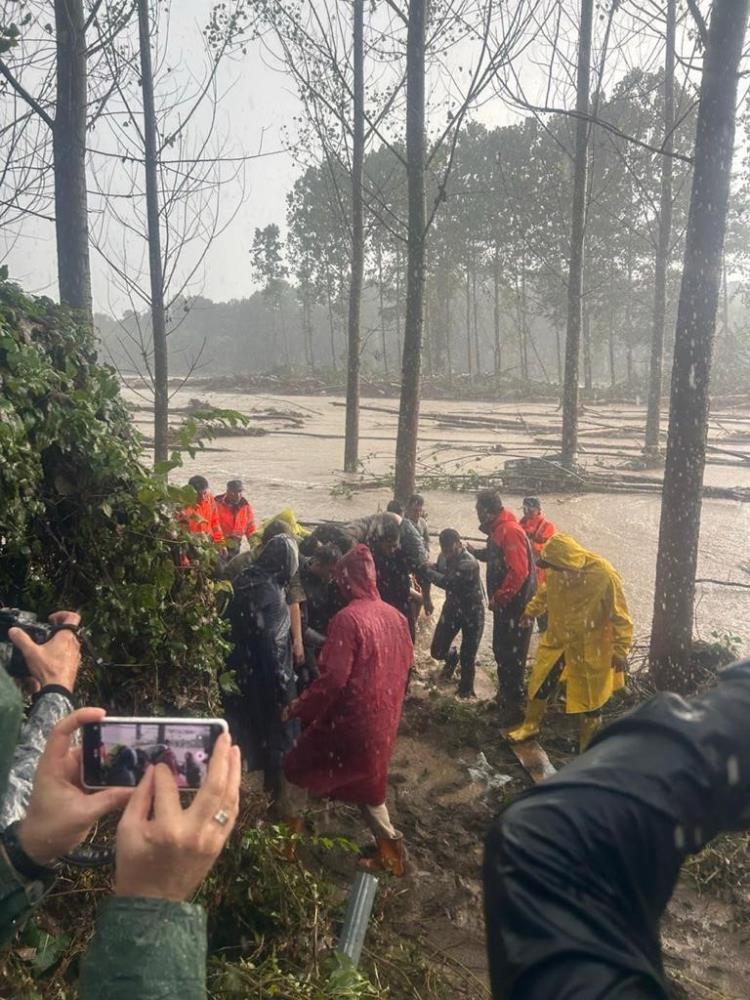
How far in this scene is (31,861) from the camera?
4.45 feet

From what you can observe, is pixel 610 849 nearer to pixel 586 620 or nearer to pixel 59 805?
pixel 59 805

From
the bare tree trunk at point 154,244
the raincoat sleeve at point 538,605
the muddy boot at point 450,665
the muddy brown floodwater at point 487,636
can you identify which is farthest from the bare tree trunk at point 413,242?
the raincoat sleeve at point 538,605

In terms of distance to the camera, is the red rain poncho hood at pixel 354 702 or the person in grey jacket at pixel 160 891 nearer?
the person in grey jacket at pixel 160 891

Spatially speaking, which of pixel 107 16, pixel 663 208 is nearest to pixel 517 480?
pixel 663 208

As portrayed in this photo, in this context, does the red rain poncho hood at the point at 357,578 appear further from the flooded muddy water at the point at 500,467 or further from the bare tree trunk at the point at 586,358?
the bare tree trunk at the point at 586,358

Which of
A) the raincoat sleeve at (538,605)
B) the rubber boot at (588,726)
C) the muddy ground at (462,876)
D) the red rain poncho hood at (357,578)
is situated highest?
the red rain poncho hood at (357,578)

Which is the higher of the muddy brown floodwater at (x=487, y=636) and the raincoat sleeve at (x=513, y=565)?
→ the raincoat sleeve at (x=513, y=565)

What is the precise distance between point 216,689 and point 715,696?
313cm

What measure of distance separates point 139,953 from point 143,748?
425 mm

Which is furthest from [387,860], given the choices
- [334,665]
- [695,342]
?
[695,342]

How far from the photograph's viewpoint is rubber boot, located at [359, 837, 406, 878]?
4.31 meters

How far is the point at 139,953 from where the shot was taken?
108 centimetres

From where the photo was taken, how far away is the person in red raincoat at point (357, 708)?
4.14 m

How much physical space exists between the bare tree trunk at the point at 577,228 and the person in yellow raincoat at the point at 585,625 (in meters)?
9.74
